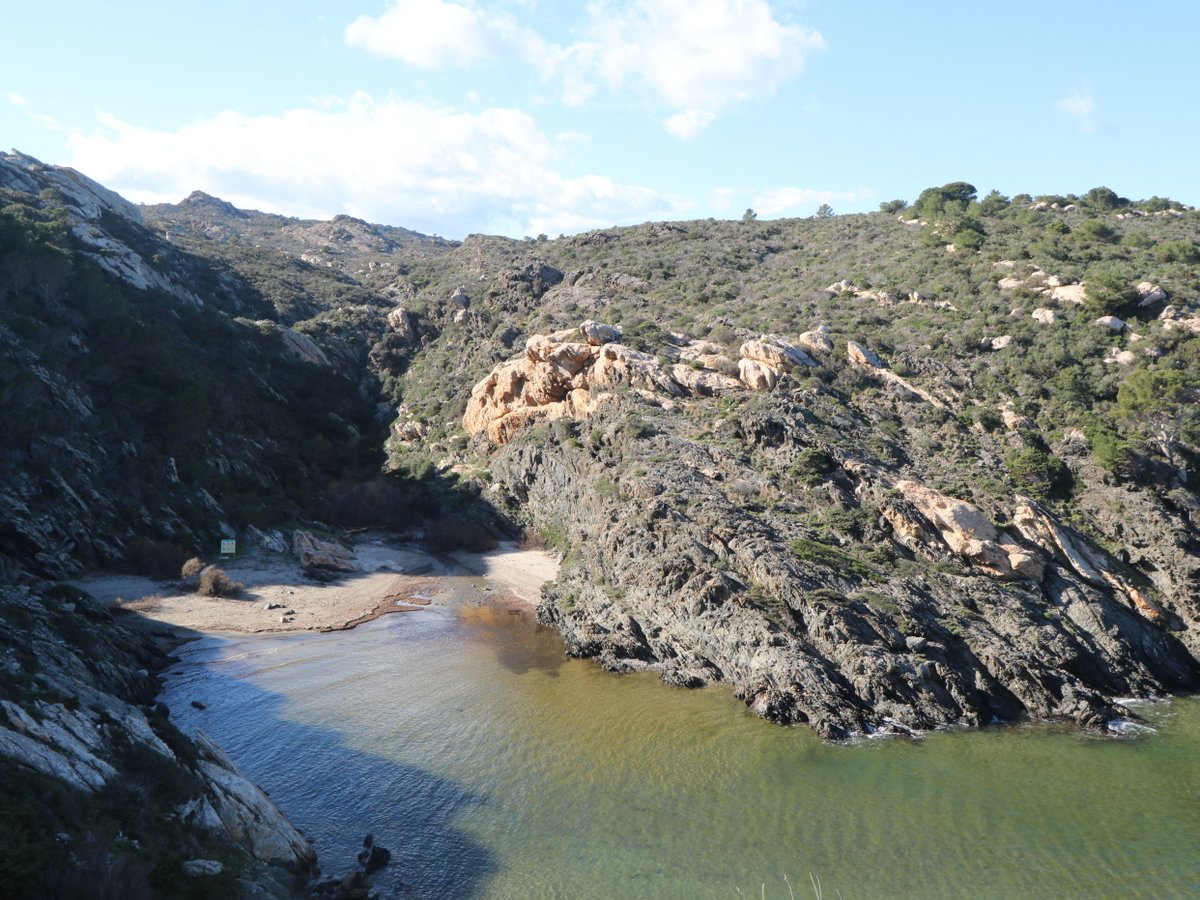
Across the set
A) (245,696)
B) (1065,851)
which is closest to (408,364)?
(245,696)

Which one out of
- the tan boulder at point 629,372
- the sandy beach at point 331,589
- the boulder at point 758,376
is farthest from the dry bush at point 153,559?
the boulder at point 758,376

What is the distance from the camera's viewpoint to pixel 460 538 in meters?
51.5

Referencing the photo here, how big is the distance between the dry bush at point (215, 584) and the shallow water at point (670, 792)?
8.19 metres

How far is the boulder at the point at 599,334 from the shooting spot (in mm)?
53500

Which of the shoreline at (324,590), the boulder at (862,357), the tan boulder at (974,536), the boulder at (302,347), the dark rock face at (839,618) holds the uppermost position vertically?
the boulder at (862,357)

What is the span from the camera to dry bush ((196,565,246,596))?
37.4 metres

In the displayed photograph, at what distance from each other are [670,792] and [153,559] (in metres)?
33.1

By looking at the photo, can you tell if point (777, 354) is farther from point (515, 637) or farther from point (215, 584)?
point (215, 584)

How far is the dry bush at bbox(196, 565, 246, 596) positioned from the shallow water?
8185mm

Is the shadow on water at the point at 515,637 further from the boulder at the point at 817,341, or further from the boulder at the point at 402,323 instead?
the boulder at the point at 402,323

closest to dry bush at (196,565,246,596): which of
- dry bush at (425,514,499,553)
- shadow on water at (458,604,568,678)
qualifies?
shadow on water at (458,604,568,678)

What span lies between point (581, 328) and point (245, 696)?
3701cm

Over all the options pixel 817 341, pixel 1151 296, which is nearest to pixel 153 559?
pixel 817 341

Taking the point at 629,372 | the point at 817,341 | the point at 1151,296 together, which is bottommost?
the point at 629,372
